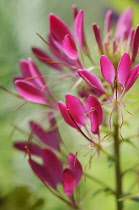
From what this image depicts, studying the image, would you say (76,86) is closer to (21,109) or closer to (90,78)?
(90,78)

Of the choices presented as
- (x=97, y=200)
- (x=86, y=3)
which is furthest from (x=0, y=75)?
(x=86, y=3)

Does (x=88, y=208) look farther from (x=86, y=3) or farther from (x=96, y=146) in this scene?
(x=86, y=3)

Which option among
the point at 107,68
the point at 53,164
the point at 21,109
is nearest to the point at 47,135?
the point at 53,164

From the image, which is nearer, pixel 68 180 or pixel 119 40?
pixel 68 180

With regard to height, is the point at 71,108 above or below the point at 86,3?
below

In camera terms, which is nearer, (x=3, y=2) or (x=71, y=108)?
(x=71, y=108)

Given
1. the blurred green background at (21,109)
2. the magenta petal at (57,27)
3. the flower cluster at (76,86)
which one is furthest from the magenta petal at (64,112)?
the blurred green background at (21,109)
